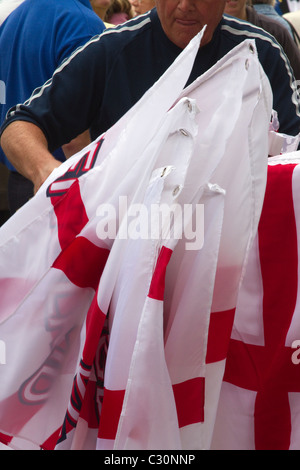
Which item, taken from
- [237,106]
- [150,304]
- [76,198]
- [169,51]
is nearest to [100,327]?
[150,304]

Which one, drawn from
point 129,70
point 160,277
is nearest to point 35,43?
point 129,70

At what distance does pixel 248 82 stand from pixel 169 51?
688 mm

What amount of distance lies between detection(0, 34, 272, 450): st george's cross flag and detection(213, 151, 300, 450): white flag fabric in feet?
0.23

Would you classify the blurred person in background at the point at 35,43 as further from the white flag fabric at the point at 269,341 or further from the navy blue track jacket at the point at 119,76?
the white flag fabric at the point at 269,341

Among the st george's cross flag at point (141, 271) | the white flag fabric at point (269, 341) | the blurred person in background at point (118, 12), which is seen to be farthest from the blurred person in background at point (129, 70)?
the blurred person in background at point (118, 12)

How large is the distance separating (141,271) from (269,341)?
0.26m

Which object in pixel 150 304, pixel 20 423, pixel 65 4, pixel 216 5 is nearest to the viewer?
pixel 150 304

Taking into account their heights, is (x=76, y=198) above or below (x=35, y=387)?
above

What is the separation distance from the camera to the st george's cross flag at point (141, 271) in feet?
2.80

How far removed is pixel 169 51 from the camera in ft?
5.47

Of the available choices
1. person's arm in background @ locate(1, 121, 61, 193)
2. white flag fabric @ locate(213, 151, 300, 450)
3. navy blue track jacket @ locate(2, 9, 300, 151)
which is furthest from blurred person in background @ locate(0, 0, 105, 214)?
white flag fabric @ locate(213, 151, 300, 450)

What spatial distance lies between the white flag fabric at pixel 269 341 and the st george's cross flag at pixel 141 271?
7cm

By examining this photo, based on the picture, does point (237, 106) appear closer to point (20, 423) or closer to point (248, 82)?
point (248, 82)

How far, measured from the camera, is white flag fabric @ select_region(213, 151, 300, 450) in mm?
974
